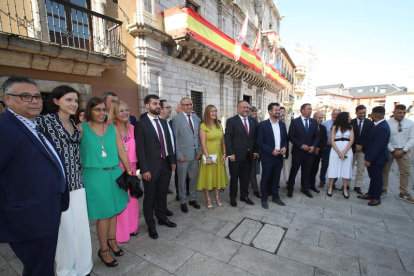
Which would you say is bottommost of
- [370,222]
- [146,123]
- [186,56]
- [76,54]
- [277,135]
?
[370,222]

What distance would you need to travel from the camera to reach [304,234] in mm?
2900

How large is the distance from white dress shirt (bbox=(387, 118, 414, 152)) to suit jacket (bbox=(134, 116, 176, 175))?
4984 mm

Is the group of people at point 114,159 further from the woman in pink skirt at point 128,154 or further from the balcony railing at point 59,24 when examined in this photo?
the balcony railing at point 59,24

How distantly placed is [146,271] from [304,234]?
2275 mm

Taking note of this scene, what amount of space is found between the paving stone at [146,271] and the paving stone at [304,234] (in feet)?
5.99

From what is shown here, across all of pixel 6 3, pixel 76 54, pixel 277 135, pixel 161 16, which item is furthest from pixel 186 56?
pixel 277 135

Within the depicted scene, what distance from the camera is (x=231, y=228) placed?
121 inches

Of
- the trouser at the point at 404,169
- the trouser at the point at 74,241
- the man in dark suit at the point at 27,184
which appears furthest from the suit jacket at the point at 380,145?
the man in dark suit at the point at 27,184

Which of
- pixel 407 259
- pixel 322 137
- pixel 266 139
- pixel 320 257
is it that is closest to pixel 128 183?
pixel 320 257

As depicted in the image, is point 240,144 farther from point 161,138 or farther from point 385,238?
point 385,238

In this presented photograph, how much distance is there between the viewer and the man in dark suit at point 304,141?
4.24m

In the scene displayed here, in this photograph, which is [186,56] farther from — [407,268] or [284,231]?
[407,268]

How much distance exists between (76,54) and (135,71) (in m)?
2.09

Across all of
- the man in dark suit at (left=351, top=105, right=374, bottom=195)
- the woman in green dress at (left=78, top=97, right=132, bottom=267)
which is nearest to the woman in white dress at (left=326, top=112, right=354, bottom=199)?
the man in dark suit at (left=351, top=105, right=374, bottom=195)
